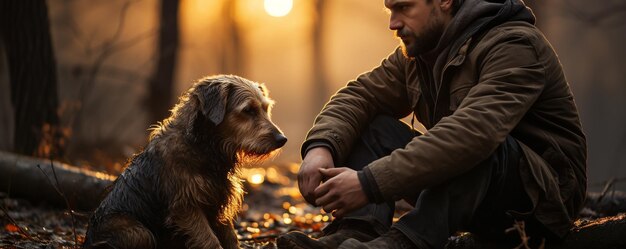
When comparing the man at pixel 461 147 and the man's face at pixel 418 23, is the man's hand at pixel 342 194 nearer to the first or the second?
the man at pixel 461 147

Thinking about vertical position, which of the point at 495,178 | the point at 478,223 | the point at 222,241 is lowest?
Answer: the point at 222,241

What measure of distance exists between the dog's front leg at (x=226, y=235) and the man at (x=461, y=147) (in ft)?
2.51

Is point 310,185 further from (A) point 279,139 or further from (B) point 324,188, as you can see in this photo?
(A) point 279,139

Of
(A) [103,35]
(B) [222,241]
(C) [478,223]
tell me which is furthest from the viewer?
(A) [103,35]

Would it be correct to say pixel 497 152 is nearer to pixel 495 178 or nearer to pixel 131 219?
pixel 495 178

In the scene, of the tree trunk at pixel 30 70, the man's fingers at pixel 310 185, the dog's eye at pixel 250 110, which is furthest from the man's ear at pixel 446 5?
the tree trunk at pixel 30 70

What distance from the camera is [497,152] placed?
3748 mm

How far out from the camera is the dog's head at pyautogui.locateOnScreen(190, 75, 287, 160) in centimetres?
460

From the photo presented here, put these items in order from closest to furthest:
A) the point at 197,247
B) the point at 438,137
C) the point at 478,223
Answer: the point at 438,137
the point at 478,223
the point at 197,247

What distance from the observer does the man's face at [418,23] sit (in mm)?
4254

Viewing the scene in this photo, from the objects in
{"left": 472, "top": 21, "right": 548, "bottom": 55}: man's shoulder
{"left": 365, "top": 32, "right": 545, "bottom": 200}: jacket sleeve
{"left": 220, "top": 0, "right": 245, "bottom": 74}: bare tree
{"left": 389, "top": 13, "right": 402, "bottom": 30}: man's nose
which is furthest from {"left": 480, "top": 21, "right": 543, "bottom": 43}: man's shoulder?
{"left": 220, "top": 0, "right": 245, "bottom": 74}: bare tree

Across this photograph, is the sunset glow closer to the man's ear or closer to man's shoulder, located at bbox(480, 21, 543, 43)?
the man's ear

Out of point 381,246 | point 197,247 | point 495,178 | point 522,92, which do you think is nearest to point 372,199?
point 381,246

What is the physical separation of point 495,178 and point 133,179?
2.23 meters
